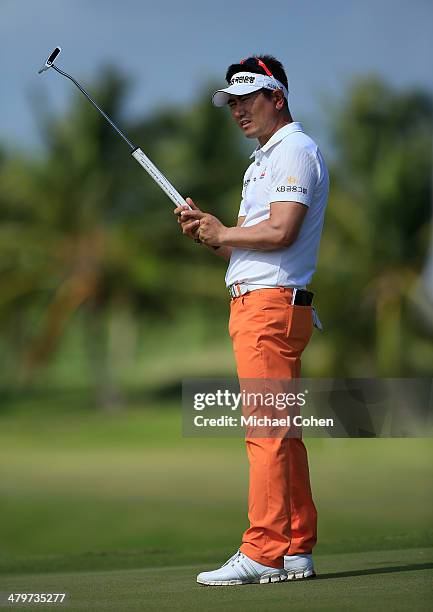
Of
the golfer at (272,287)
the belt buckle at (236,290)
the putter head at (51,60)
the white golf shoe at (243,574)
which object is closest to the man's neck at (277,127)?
the golfer at (272,287)

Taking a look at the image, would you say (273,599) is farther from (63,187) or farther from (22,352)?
(22,352)

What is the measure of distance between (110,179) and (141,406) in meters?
11.1

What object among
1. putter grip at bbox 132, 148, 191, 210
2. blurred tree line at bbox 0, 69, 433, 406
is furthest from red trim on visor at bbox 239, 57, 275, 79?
blurred tree line at bbox 0, 69, 433, 406

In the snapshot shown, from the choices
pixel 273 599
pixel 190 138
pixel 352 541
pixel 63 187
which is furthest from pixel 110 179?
pixel 273 599

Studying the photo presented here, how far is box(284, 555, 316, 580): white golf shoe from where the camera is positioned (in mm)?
3645

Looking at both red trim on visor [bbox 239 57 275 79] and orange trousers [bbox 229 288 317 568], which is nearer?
orange trousers [bbox 229 288 317 568]

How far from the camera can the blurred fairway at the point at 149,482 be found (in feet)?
84.4

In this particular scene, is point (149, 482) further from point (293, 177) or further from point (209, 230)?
point (293, 177)

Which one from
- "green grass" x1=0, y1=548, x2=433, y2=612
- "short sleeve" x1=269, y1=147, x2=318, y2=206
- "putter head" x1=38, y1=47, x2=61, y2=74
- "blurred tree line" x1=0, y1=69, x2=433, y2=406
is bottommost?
"green grass" x1=0, y1=548, x2=433, y2=612

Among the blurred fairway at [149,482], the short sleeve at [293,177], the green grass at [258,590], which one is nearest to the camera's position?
the green grass at [258,590]

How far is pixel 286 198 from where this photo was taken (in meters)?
3.52

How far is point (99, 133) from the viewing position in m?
30.8

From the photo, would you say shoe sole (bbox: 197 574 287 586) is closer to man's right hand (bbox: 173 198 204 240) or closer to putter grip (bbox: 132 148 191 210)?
man's right hand (bbox: 173 198 204 240)

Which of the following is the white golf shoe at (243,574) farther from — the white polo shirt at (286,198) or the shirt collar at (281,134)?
the shirt collar at (281,134)
